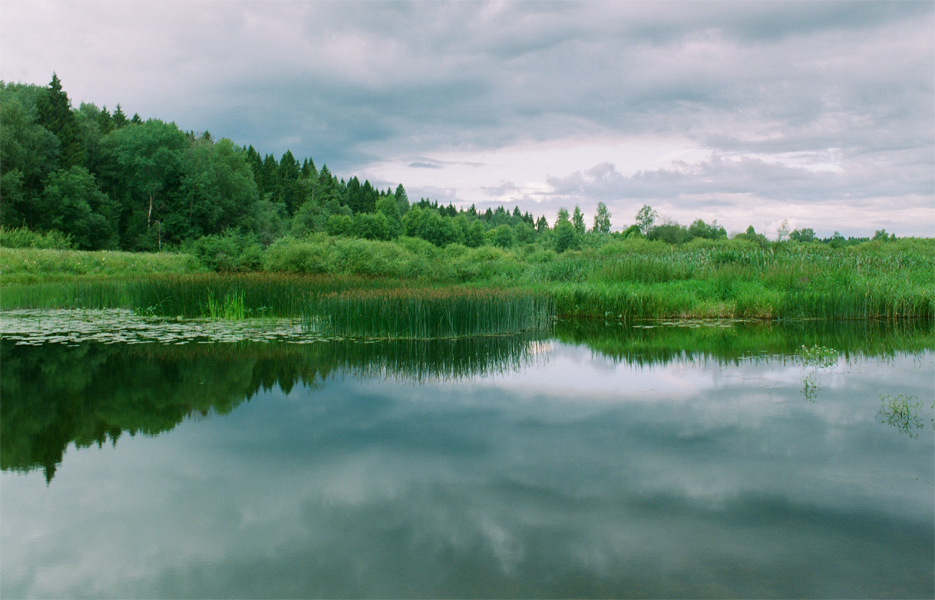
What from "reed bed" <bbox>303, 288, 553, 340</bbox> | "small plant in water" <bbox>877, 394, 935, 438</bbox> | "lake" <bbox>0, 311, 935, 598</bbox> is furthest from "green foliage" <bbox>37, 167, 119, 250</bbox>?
"small plant in water" <bbox>877, 394, 935, 438</bbox>

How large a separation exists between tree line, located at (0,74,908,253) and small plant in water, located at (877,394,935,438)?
23.6 meters

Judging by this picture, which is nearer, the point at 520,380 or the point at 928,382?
the point at 928,382

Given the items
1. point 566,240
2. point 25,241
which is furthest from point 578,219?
point 25,241

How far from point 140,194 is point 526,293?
146 feet

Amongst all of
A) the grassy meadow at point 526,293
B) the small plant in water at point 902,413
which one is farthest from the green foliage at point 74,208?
the small plant in water at point 902,413

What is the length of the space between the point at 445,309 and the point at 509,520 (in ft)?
24.1

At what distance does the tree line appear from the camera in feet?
120

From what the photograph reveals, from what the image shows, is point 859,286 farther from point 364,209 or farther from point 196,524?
point 364,209

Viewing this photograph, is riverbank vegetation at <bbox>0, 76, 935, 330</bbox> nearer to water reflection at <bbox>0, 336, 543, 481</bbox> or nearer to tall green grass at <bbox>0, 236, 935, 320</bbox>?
tall green grass at <bbox>0, 236, 935, 320</bbox>

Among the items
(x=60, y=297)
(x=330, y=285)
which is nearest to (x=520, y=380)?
(x=330, y=285)

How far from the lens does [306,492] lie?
3707 mm

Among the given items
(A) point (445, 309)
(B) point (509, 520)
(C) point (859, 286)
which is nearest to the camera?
(B) point (509, 520)

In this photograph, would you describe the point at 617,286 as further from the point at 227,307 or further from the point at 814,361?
the point at 227,307

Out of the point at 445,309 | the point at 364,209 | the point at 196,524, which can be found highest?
the point at 364,209
